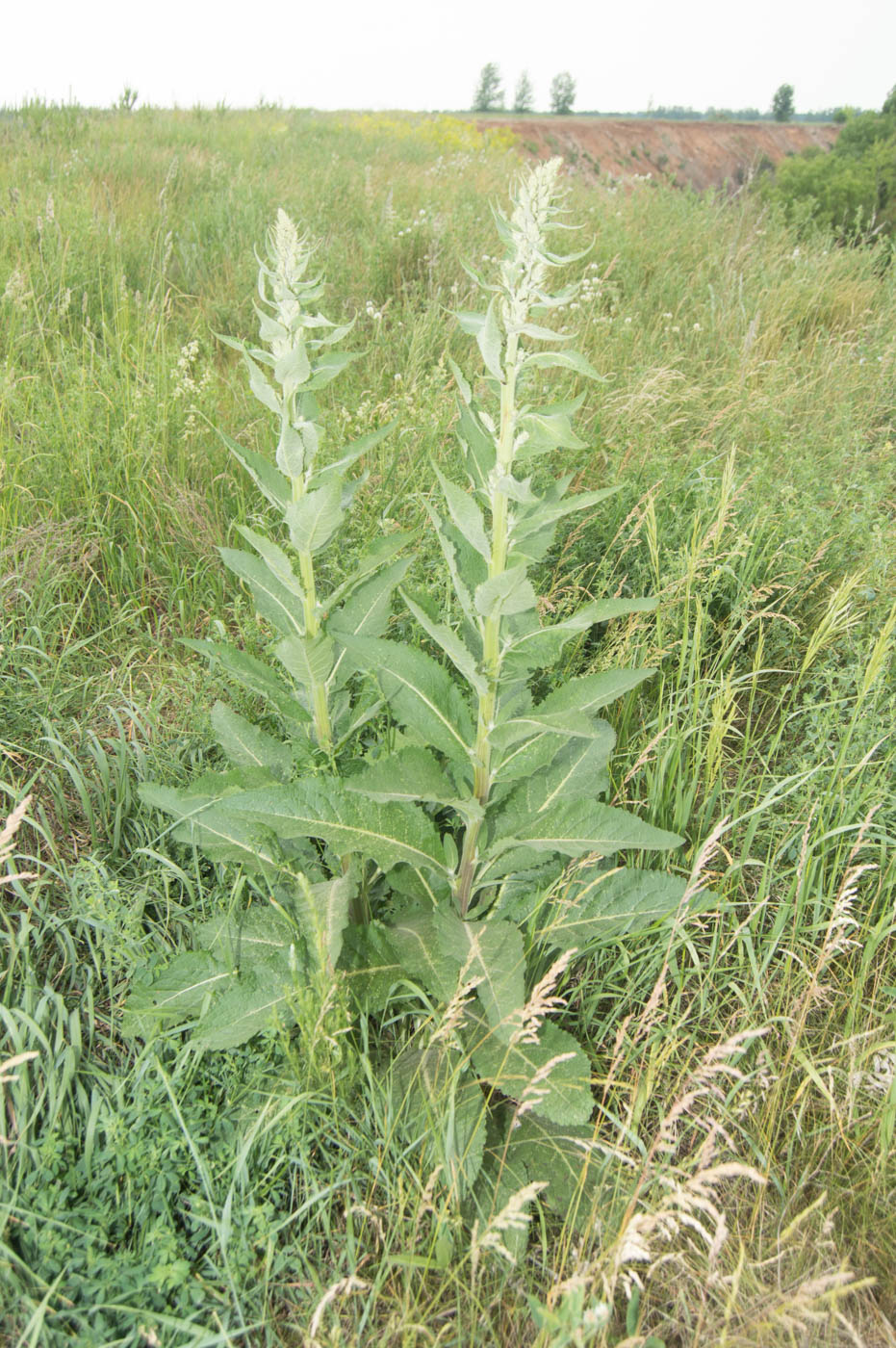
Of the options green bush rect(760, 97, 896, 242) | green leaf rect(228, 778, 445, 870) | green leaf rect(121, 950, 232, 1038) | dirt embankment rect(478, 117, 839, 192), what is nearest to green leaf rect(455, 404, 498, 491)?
green leaf rect(228, 778, 445, 870)

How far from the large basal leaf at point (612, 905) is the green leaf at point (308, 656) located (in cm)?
72

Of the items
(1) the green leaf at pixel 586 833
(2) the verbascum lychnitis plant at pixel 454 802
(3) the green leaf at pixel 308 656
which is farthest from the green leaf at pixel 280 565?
(1) the green leaf at pixel 586 833

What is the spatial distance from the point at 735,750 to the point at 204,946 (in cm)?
171

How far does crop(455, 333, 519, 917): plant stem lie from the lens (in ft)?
4.51

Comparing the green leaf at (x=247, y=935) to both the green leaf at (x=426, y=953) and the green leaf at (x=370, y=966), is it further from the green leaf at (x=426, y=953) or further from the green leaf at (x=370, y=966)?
the green leaf at (x=426, y=953)

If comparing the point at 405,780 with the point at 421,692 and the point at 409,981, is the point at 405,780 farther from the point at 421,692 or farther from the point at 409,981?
the point at 409,981

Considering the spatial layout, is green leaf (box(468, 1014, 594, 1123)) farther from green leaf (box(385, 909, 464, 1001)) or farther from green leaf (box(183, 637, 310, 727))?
green leaf (box(183, 637, 310, 727))

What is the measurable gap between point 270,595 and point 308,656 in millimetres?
228

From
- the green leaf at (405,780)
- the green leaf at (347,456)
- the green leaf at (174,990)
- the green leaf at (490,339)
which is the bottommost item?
the green leaf at (174,990)

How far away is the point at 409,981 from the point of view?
1.72 metres

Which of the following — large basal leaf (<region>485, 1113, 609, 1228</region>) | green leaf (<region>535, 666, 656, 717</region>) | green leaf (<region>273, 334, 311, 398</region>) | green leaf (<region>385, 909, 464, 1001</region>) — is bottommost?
large basal leaf (<region>485, 1113, 609, 1228</region>)

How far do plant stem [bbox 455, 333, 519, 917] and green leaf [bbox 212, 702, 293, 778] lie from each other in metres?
0.51

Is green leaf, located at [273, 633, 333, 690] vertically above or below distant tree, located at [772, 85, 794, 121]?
below

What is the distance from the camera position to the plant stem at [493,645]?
4.51 ft
